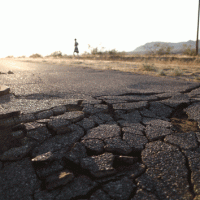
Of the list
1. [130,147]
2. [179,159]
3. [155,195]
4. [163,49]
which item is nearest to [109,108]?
[130,147]

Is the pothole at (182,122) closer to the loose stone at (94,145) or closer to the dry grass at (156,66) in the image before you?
the loose stone at (94,145)

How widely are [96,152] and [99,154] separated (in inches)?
1.4

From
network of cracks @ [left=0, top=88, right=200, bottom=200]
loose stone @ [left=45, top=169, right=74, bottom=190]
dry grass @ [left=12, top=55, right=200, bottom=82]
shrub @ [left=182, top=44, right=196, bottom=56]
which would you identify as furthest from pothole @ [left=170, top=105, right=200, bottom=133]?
shrub @ [left=182, top=44, right=196, bottom=56]

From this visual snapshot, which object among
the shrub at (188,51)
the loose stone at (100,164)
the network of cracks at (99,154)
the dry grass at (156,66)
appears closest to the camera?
the network of cracks at (99,154)

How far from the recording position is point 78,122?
229 cm

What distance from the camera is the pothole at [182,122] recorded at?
2.23 meters

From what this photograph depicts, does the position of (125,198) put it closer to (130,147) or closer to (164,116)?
(130,147)

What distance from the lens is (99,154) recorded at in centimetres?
174

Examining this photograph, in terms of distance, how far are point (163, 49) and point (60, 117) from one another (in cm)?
1694

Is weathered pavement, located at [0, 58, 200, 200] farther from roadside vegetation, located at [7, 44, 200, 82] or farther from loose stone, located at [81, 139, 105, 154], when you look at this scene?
roadside vegetation, located at [7, 44, 200, 82]

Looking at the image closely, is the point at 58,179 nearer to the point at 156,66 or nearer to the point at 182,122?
the point at 182,122

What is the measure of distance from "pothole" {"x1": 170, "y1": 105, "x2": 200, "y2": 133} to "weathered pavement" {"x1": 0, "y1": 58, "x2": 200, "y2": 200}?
0.03 m

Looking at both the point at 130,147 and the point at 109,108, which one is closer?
the point at 130,147

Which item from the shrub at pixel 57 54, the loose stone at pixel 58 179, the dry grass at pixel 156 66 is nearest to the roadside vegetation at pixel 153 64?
the dry grass at pixel 156 66
